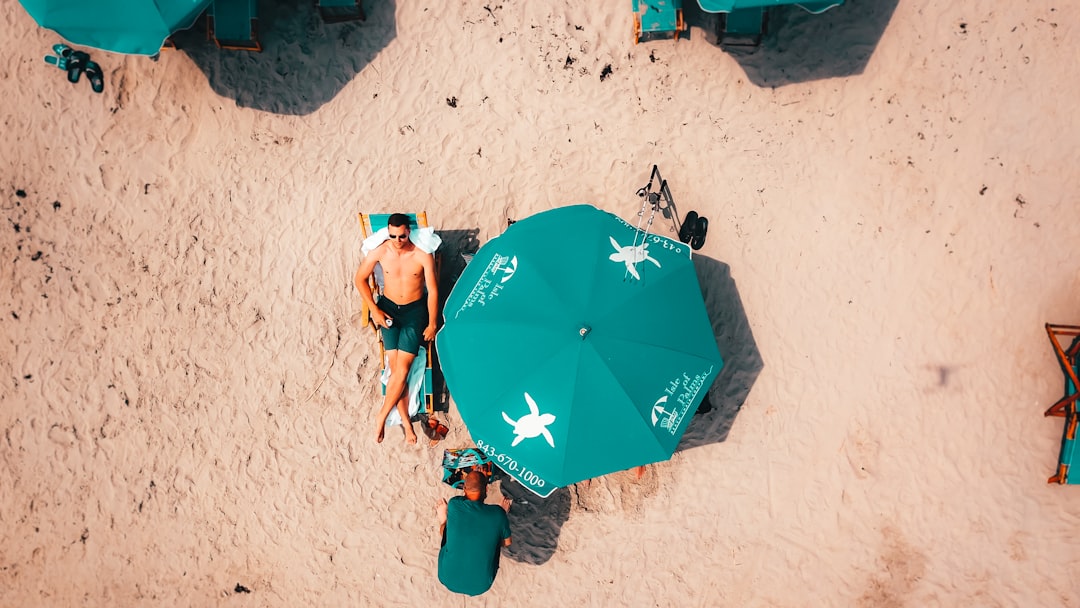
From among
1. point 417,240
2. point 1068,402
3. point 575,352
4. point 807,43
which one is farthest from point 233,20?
point 1068,402

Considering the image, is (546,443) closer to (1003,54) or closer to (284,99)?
(284,99)

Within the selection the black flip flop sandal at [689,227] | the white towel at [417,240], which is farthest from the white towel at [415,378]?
the black flip flop sandal at [689,227]

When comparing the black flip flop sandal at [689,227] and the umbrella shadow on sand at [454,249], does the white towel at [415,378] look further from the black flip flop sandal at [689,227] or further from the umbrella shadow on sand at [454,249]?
the black flip flop sandal at [689,227]

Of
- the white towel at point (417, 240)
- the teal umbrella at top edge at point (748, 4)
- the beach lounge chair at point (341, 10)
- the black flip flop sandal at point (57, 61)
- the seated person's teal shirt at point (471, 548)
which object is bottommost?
the seated person's teal shirt at point (471, 548)

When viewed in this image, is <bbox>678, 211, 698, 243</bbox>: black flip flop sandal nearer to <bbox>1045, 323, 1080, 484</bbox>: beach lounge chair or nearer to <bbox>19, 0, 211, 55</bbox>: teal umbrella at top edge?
<bbox>1045, 323, 1080, 484</bbox>: beach lounge chair

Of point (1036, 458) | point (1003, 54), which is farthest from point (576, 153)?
point (1036, 458)

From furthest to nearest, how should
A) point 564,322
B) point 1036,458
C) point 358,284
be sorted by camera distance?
1. point 1036,458
2. point 358,284
3. point 564,322

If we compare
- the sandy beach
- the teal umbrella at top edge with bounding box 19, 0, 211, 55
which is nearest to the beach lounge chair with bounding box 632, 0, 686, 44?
the sandy beach
